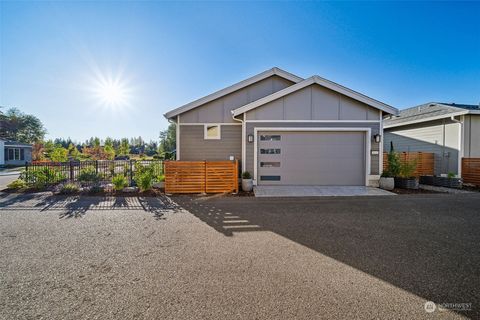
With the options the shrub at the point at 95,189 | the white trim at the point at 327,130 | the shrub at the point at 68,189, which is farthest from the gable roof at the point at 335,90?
the shrub at the point at 68,189

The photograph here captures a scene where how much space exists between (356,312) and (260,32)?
35.8 feet

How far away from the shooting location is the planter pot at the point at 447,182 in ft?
28.1

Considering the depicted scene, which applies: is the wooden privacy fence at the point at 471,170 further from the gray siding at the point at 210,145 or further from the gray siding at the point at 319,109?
the gray siding at the point at 210,145

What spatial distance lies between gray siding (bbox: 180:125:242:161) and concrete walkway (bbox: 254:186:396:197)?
2500mm

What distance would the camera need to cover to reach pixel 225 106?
9.71 m

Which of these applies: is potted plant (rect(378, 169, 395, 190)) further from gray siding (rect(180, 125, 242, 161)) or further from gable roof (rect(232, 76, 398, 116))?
gray siding (rect(180, 125, 242, 161))

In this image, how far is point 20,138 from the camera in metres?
42.2

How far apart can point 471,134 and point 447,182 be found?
10.6 ft

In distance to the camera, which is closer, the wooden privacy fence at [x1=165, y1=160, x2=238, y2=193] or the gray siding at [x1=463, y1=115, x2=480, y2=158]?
the wooden privacy fence at [x1=165, y1=160, x2=238, y2=193]

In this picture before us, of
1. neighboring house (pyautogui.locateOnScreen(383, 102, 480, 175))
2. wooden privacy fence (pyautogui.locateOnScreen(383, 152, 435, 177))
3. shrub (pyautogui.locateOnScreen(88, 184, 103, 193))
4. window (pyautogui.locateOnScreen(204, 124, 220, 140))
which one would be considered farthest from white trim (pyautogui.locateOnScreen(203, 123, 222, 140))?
neighboring house (pyautogui.locateOnScreen(383, 102, 480, 175))

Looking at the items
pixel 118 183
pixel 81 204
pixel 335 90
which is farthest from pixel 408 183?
pixel 81 204

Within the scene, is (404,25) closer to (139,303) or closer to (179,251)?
(179,251)

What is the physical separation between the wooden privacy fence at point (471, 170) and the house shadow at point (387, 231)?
304 centimetres

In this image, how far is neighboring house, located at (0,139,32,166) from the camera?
23.5 meters
